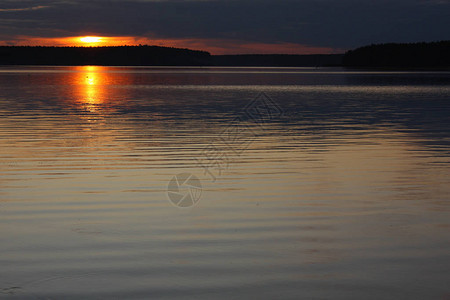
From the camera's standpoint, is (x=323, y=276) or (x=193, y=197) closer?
(x=323, y=276)

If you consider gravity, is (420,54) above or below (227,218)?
above

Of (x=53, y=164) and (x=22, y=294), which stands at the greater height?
(x=53, y=164)

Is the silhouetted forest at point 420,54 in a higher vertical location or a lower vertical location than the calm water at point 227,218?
higher

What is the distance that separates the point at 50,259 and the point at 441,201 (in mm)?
6100

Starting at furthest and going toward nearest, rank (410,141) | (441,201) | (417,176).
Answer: (410,141) → (417,176) → (441,201)

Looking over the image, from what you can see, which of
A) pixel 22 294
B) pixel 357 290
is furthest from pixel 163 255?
pixel 357 290

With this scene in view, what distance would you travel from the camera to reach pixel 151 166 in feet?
43.7

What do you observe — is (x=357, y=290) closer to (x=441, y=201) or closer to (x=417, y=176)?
(x=441, y=201)

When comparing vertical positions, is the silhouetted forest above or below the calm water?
above

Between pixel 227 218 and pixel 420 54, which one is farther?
pixel 420 54

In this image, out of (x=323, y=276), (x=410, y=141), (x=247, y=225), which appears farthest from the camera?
(x=410, y=141)

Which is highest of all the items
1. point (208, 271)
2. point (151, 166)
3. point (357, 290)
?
point (151, 166)

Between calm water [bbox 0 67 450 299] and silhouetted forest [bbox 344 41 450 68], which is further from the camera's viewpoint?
silhouetted forest [bbox 344 41 450 68]

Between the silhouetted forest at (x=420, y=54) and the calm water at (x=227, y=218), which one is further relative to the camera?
the silhouetted forest at (x=420, y=54)
